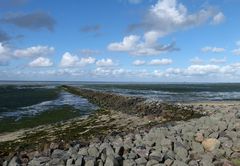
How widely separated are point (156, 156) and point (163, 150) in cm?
80

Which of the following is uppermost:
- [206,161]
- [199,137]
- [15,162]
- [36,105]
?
[199,137]

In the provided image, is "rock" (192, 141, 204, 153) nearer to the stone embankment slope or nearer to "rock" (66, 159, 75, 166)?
the stone embankment slope

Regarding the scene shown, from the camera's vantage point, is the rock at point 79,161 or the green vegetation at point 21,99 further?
the green vegetation at point 21,99

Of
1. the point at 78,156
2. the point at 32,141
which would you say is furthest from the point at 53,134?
the point at 78,156

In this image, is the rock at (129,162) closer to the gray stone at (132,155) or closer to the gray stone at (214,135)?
the gray stone at (132,155)

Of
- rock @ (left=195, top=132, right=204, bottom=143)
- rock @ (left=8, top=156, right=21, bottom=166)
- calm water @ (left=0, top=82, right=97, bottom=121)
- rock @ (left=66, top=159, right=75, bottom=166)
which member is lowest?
calm water @ (left=0, top=82, right=97, bottom=121)

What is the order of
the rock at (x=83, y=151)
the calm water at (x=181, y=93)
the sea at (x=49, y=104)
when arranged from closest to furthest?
1. the rock at (x=83, y=151)
2. the sea at (x=49, y=104)
3. the calm water at (x=181, y=93)

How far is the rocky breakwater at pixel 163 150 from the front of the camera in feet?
34.3

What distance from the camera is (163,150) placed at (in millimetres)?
11562

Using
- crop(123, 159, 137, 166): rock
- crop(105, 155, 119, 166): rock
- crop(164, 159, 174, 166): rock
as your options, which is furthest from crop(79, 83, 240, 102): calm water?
crop(105, 155, 119, 166): rock

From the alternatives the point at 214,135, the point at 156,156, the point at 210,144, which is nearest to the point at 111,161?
the point at 156,156

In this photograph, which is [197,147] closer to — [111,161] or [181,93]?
[111,161]

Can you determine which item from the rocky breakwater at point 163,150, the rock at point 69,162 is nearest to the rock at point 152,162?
the rocky breakwater at point 163,150

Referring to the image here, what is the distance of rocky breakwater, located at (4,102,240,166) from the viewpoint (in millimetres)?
10457
